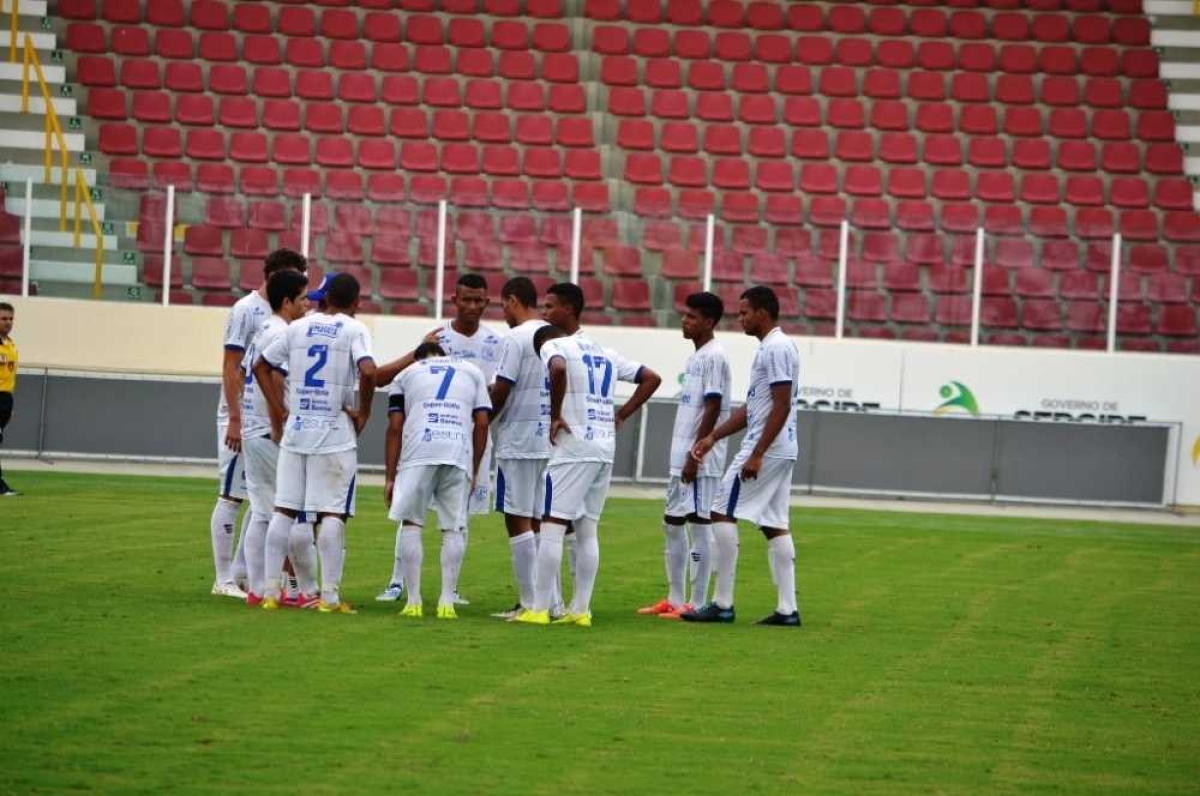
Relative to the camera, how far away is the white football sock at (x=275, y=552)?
10.9 metres

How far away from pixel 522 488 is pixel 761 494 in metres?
1.44

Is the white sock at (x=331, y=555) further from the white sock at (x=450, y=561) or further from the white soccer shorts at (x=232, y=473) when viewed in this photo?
the white soccer shorts at (x=232, y=473)

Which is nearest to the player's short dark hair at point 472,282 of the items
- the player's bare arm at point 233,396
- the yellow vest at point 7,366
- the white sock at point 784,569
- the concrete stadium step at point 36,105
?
the player's bare arm at point 233,396

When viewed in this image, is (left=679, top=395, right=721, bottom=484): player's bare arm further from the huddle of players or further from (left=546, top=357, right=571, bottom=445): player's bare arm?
(left=546, top=357, right=571, bottom=445): player's bare arm

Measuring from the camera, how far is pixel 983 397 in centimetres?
2567

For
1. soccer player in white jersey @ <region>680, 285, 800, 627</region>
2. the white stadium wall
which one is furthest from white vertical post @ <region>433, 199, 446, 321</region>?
soccer player in white jersey @ <region>680, 285, 800, 627</region>

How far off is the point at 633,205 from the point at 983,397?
582 centimetres

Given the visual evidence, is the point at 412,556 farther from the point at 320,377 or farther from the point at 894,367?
the point at 894,367

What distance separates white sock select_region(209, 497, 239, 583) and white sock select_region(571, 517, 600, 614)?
2219 millimetres

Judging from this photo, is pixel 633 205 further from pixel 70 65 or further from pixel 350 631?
pixel 350 631

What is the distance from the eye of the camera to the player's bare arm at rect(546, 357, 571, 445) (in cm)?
1083

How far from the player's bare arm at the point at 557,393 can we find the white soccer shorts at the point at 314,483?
1.20 metres

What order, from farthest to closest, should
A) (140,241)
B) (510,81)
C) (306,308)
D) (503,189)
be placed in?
1. (510,81)
2. (503,189)
3. (140,241)
4. (306,308)

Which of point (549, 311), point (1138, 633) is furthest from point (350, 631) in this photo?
point (1138, 633)
